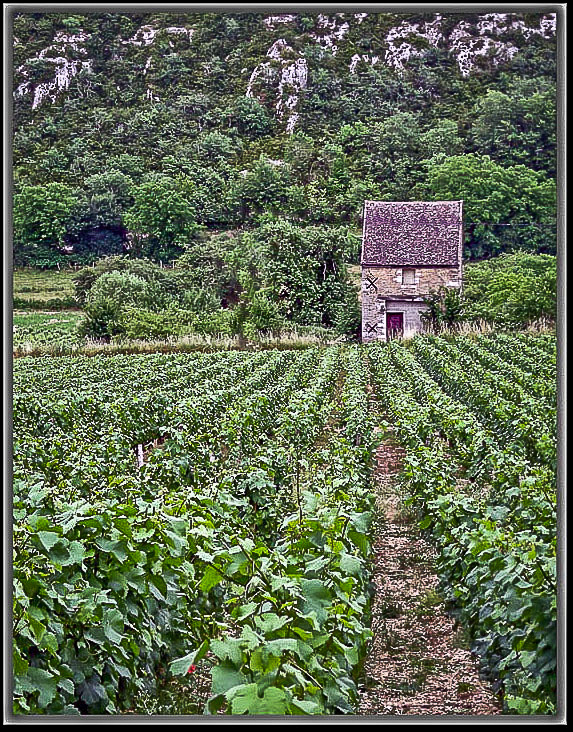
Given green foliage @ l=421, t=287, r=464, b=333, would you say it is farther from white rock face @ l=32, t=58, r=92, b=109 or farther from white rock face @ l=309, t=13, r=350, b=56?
white rock face @ l=32, t=58, r=92, b=109

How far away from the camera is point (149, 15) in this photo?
397cm

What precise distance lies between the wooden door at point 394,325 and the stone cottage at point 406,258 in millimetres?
10

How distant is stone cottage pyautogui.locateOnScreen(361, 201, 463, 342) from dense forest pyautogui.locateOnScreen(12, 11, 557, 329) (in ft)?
0.29

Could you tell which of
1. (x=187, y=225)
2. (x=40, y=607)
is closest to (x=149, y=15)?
(x=187, y=225)

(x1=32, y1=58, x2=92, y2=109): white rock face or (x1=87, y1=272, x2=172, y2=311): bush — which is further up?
(x1=32, y1=58, x2=92, y2=109): white rock face

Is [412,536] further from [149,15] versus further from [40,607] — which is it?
[149,15]

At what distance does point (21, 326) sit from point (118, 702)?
5.35ft

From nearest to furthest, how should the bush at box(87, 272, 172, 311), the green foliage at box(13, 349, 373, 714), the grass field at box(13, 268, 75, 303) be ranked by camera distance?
the green foliage at box(13, 349, 373, 714)
the grass field at box(13, 268, 75, 303)
the bush at box(87, 272, 172, 311)

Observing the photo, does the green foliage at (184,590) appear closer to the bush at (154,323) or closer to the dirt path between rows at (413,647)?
the dirt path between rows at (413,647)

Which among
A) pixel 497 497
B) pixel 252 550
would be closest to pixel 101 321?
pixel 252 550

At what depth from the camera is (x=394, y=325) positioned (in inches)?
221

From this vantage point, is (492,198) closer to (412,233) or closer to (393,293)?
(412,233)

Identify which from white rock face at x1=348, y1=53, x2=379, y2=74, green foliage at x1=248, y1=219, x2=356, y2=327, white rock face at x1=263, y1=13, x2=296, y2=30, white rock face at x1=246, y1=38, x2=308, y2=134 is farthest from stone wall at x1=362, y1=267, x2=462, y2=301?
white rock face at x1=263, y1=13, x2=296, y2=30

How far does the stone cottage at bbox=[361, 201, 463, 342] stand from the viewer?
15.3ft
